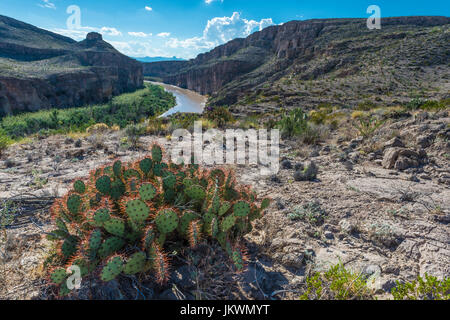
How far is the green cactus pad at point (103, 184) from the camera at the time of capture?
7.48ft

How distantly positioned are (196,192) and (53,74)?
60.6 meters

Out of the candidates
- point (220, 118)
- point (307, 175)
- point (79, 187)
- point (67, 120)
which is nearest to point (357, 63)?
point (220, 118)

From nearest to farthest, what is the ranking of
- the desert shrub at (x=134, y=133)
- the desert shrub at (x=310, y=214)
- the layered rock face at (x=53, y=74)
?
the desert shrub at (x=310, y=214) < the desert shrub at (x=134, y=133) < the layered rock face at (x=53, y=74)

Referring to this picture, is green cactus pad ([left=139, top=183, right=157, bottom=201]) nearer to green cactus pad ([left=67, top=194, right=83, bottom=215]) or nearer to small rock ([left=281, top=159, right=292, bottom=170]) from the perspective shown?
green cactus pad ([left=67, top=194, right=83, bottom=215])

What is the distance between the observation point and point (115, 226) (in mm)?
1808

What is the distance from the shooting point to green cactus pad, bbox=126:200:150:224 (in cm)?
179

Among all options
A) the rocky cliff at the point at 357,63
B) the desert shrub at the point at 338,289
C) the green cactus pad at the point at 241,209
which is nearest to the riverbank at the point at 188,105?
the rocky cliff at the point at 357,63

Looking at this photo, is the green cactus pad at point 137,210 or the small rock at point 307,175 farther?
the small rock at point 307,175

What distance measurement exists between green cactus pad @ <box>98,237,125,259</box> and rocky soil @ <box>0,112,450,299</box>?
240mm

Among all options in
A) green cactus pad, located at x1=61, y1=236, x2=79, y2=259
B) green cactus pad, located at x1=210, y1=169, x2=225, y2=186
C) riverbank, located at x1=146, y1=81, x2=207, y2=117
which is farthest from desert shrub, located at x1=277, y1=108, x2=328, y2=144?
riverbank, located at x1=146, y1=81, x2=207, y2=117

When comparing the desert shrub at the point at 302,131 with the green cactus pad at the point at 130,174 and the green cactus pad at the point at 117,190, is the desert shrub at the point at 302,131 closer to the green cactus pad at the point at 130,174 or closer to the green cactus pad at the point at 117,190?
the green cactus pad at the point at 130,174
